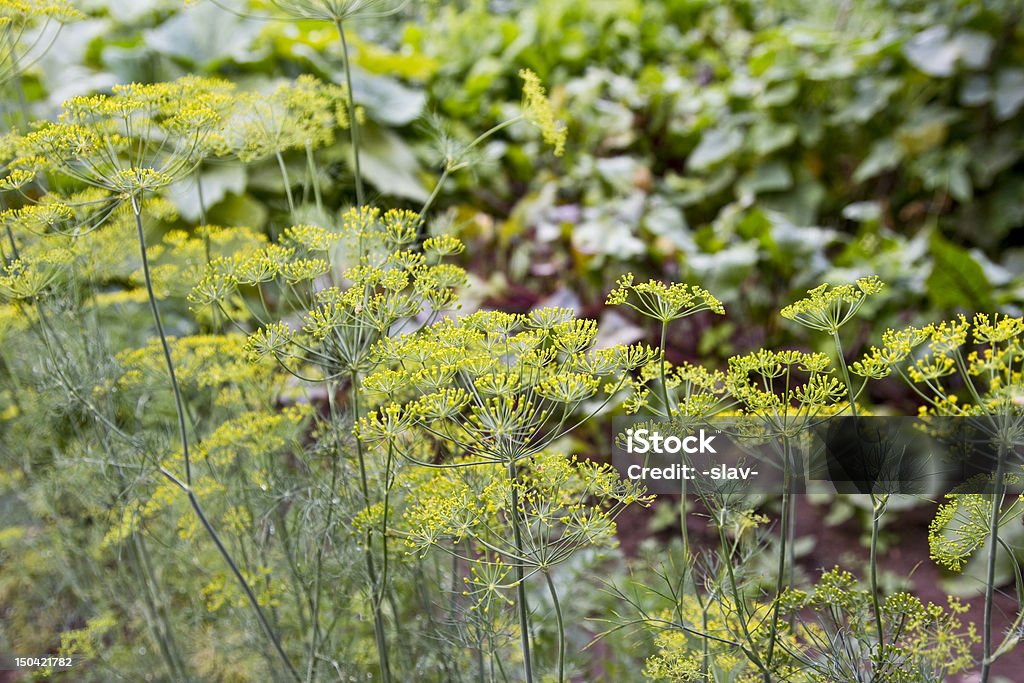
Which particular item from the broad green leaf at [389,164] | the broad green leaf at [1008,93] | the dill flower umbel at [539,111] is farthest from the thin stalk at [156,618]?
the broad green leaf at [1008,93]

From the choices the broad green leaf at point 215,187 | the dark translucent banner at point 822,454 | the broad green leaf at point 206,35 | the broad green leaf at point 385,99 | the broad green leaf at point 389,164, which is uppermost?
the broad green leaf at point 206,35

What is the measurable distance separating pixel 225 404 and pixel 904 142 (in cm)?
302

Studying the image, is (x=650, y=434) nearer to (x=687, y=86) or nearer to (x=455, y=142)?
(x=455, y=142)

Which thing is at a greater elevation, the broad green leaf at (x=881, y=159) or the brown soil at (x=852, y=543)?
the broad green leaf at (x=881, y=159)

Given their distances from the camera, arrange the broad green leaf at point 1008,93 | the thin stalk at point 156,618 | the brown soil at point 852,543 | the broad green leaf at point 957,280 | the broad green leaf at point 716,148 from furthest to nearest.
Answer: the broad green leaf at point 716,148
the broad green leaf at point 1008,93
the broad green leaf at point 957,280
the brown soil at point 852,543
the thin stalk at point 156,618

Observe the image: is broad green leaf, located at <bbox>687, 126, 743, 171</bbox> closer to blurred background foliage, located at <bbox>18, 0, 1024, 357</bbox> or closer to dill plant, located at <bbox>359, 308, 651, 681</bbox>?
blurred background foliage, located at <bbox>18, 0, 1024, 357</bbox>

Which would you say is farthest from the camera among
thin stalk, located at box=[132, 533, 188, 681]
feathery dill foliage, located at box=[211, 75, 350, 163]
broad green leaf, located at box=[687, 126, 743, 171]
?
broad green leaf, located at box=[687, 126, 743, 171]

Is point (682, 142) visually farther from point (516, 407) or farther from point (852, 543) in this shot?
point (516, 407)

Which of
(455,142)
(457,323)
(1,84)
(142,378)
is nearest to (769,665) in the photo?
(457,323)

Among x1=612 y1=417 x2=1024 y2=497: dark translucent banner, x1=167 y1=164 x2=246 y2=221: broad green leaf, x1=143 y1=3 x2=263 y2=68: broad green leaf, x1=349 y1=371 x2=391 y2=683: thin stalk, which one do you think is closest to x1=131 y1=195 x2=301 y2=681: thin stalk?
x1=349 y1=371 x2=391 y2=683: thin stalk

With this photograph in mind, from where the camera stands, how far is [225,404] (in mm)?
1584

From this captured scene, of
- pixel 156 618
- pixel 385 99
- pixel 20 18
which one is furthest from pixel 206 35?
pixel 156 618

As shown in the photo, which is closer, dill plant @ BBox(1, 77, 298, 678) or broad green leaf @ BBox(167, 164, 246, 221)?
dill plant @ BBox(1, 77, 298, 678)

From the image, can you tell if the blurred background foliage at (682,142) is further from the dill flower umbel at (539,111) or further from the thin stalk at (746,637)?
the thin stalk at (746,637)
